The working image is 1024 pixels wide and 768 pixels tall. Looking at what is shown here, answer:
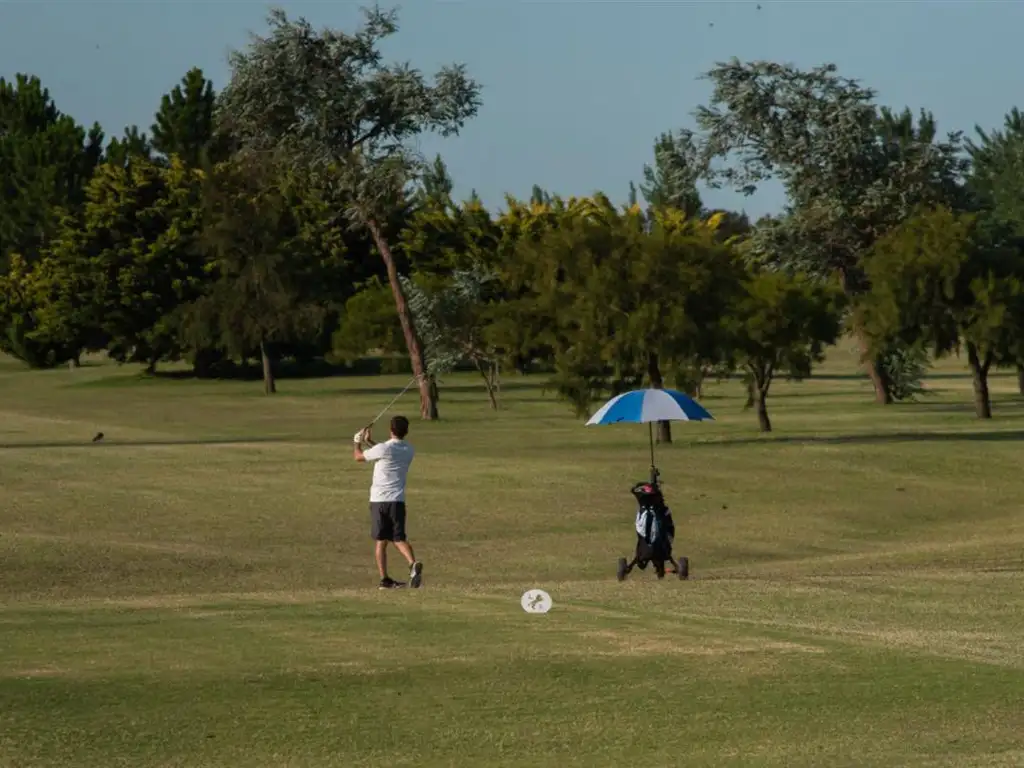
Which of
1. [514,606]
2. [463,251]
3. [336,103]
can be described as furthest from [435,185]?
[514,606]

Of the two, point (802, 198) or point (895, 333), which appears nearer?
point (895, 333)

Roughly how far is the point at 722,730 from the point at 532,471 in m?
35.2

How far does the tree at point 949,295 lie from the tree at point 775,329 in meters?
3.48

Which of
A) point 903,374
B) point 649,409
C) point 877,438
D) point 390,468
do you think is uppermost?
point 649,409

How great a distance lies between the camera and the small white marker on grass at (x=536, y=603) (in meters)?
18.2

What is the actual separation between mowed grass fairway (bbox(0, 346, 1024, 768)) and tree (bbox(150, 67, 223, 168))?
6795 centimetres

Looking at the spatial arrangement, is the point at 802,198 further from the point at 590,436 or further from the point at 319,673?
the point at 319,673

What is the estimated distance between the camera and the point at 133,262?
104 meters

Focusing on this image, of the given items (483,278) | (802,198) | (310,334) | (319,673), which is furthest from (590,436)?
(319,673)

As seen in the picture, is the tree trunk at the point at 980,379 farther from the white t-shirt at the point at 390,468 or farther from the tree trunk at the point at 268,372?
the white t-shirt at the point at 390,468

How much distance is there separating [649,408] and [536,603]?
664 cm

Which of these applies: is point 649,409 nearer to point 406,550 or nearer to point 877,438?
point 406,550

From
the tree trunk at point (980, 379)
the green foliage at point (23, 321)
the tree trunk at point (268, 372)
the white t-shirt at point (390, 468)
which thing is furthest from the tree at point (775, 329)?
the green foliage at point (23, 321)

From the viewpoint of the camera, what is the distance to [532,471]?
46.9m
